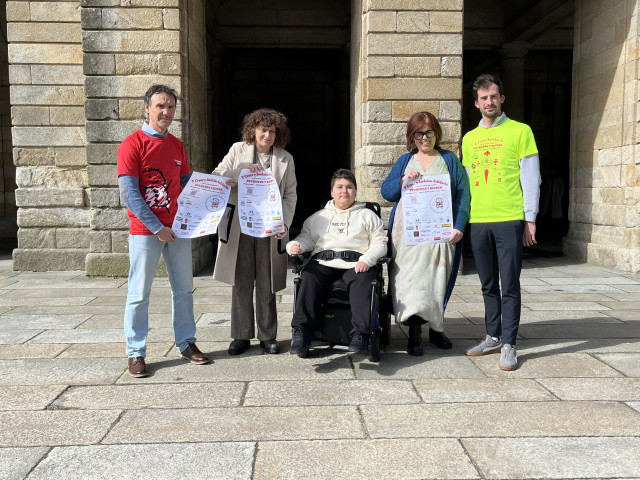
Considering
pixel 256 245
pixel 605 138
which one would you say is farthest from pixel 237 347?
pixel 605 138

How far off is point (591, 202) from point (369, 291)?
23.4ft

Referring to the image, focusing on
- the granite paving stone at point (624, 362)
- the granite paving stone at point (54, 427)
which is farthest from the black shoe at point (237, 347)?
the granite paving stone at point (624, 362)

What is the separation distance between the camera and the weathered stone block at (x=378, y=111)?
8.20 m

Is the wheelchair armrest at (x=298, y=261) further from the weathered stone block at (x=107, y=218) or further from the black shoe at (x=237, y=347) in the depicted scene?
the weathered stone block at (x=107, y=218)

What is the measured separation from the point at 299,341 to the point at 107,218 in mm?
5033

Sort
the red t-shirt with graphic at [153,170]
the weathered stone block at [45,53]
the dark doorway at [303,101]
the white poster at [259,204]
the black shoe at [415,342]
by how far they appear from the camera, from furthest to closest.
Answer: the dark doorway at [303,101] < the weathered stone block at [45,53] < the black shoe at [415,342] < the white poster at [259,204] < the red t-shirt with graphic at [153,170]

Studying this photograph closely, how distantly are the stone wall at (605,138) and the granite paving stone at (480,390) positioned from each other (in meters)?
5.81

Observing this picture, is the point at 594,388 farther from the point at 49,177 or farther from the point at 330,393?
the point at 49,177

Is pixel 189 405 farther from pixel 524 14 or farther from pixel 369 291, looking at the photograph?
pixel 524 14

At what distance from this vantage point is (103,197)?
321 inches

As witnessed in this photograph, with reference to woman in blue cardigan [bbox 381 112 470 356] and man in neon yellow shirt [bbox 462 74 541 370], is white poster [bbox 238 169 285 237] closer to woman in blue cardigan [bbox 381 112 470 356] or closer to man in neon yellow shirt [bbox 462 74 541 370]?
woman in blue cardigan [bbox 381 112 470 356]

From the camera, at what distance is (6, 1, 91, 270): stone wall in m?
8.93

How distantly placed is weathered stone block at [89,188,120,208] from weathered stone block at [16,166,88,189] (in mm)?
1199

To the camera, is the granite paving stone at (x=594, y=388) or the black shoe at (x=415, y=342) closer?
the granite paving stone at (x=594, y=388)
